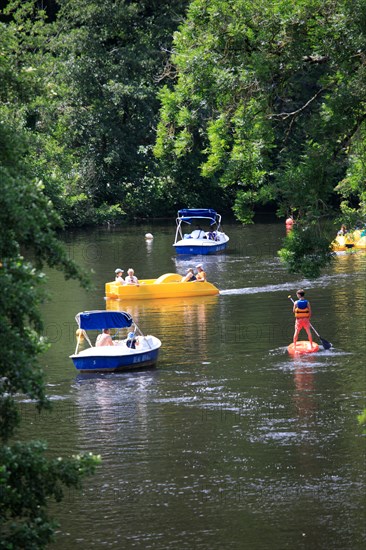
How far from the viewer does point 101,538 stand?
16.8m

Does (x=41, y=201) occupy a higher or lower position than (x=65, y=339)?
higher

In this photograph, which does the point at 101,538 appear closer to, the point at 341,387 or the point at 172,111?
the point at 341,387

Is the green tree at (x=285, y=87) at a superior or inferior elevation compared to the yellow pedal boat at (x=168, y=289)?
superior

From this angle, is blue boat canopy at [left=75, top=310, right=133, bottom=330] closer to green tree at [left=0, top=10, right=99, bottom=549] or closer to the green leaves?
green tree at [left=0, top=10, right=99, bottom=549]

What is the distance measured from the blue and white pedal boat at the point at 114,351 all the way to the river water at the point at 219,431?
30cm

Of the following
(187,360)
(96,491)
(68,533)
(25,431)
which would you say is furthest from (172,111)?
(68,533)

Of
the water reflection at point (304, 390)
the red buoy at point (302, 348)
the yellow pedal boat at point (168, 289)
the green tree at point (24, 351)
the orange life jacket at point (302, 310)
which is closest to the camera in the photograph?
the green tree at point (24, 351)

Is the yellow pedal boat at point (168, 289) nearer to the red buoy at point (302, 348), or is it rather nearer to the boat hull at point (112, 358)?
the red buoy at point (302, 348)

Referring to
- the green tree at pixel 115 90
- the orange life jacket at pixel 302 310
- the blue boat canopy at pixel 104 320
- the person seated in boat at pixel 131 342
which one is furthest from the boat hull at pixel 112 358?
the green tree at pixel 115 90

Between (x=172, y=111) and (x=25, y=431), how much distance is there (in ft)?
27.9

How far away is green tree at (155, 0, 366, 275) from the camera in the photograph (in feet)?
62.3

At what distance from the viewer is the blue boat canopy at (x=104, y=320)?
27648 millimetres

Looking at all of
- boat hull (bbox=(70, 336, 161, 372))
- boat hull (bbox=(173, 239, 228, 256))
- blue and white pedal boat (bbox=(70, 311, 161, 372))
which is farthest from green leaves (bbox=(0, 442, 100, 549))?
boat hull (bbox=(173, 239, 228, 256))

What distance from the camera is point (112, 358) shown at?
26.8m
